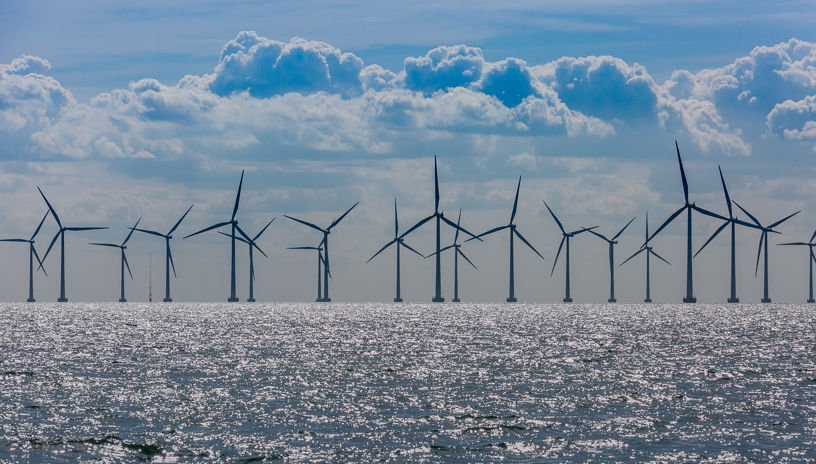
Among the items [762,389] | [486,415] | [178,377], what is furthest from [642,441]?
[178,377]

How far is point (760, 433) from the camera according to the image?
4703 cm

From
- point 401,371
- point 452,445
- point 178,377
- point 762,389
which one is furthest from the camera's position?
point 401,371

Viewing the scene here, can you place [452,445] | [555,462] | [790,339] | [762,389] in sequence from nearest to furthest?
[555,462] → [452,445] → [762,389] → [790,339]

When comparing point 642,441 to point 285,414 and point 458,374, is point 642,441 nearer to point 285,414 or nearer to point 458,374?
point 285,414

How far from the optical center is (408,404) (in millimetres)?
56938

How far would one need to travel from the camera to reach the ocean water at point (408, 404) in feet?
143

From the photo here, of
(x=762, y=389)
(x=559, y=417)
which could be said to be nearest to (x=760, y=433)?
(x=559, y=417)

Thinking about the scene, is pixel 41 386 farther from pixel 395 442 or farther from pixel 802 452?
pixel 802 452

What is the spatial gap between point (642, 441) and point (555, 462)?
6101mm

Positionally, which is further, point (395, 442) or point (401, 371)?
point (401, 371)

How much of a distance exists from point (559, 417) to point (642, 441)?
7.02 m

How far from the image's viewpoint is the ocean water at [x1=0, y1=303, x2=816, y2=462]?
4366cm

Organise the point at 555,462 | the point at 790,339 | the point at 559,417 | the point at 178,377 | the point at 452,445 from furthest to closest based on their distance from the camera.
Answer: the point at 790,339 → the point at 178,377 → the point at 559,417 → the point at 452,445 → the point at 555,462

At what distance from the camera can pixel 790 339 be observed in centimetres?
12256
